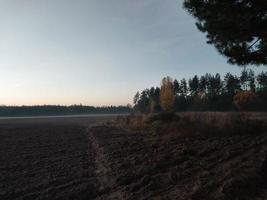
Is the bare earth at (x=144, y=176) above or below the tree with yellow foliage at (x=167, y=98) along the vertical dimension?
below

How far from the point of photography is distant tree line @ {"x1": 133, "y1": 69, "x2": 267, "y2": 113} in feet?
299

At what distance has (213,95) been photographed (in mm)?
119312

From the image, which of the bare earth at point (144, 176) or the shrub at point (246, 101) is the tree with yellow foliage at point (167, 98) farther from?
the bare earth at point (144, 176)

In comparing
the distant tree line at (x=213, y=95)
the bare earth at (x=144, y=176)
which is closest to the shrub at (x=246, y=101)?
the distant tree line at (x=213, y=95)

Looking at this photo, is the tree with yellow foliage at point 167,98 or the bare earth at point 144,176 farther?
the tree with yellow foliage at point 167,98

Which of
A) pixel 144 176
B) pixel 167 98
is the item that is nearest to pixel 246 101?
pixel 167 98

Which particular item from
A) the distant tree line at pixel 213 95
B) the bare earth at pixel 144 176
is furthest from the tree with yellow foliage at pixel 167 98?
the bare earth at pixel 144 176

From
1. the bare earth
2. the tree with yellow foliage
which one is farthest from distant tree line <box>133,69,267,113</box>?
the bare earth

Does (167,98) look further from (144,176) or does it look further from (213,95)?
(144,176)

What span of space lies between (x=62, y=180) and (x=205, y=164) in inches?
187

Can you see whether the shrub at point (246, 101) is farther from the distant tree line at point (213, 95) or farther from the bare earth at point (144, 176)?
the bare earth at point (144, 176)

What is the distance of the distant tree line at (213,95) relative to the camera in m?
91.0

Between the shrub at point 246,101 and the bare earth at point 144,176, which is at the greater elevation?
the shrub at point 246,101

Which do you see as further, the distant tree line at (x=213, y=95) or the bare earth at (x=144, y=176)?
the distant tree line at (x=213, y=95)
